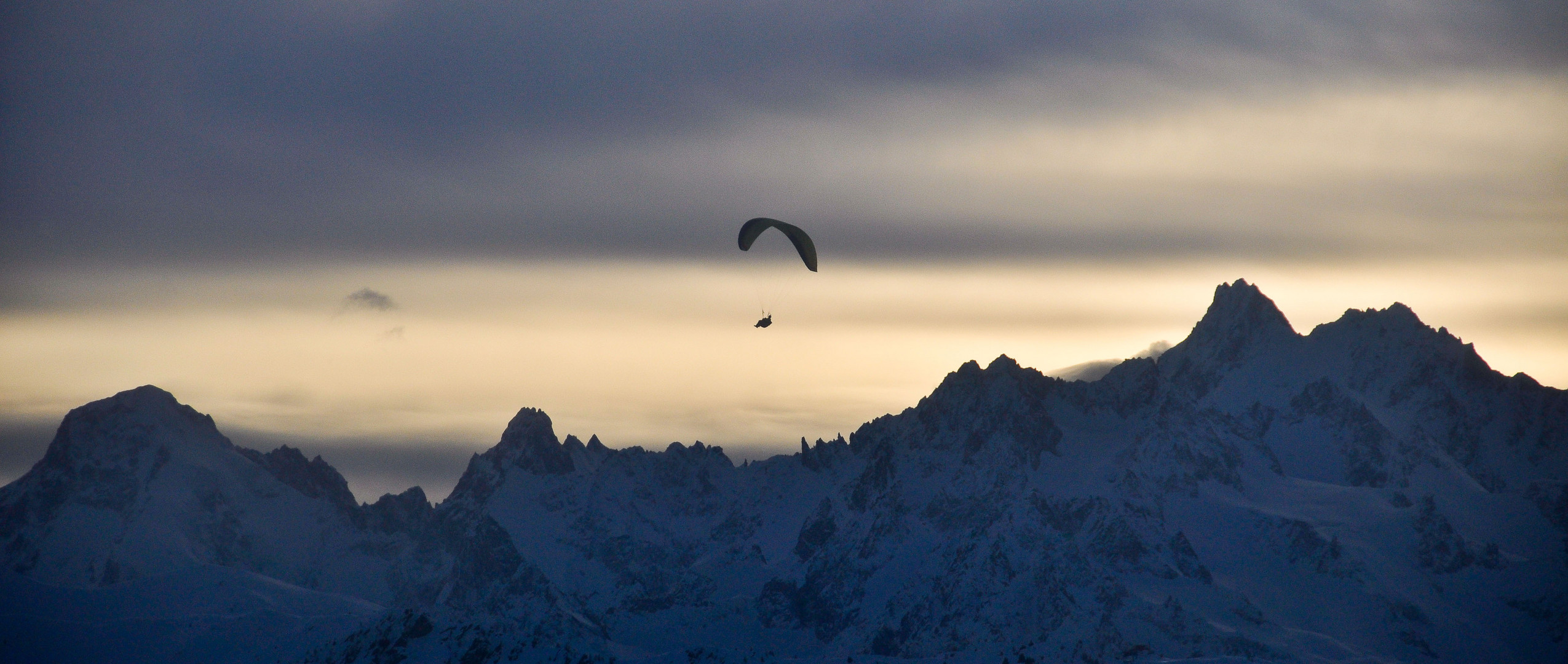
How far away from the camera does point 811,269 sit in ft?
654

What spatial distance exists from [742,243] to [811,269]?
316 inches

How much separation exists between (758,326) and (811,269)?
8.73 meters

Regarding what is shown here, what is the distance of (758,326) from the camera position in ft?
647

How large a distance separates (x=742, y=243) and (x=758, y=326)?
9.17 metres

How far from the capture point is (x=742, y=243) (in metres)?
198
